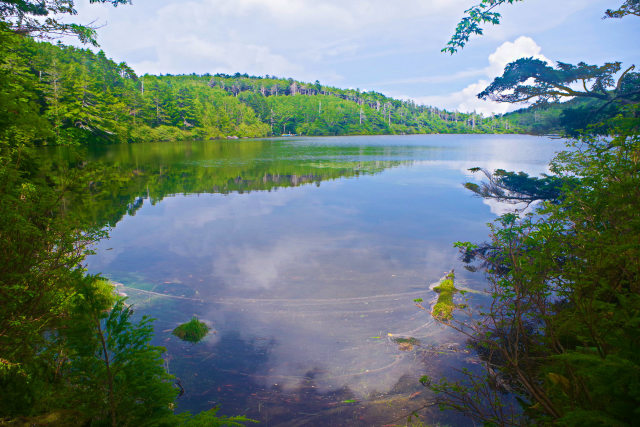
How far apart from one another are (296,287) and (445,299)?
433 centimetres

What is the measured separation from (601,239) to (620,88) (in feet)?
36.3

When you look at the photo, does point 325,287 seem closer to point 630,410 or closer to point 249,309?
point 249,309

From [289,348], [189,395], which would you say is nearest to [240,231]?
[289,348]

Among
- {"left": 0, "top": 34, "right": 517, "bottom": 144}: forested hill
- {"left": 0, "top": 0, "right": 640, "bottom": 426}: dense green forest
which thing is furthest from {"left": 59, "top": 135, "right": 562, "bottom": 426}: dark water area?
{"left": 0, "top": 34, "right": 517, "bottom": 144}: forested hill

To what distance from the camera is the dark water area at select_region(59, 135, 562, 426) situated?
6.00 meters

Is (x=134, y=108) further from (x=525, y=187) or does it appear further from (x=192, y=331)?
(x=525, y=187)

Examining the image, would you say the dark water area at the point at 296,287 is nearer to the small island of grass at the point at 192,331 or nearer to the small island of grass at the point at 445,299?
the small island of grass at the point at 192,331

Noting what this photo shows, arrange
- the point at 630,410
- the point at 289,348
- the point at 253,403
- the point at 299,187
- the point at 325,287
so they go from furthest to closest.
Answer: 1. the point at 299,187
2. the point at 325,287
3. the point at 289,348
4. the point at 253,403
5. the point at 630,410

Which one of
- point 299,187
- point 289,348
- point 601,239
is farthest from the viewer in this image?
point 299,187

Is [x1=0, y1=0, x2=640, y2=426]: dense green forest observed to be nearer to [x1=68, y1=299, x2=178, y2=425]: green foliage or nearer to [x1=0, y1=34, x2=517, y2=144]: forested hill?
[x1=68, y1=299, x2=178, y2=425]: green foliage

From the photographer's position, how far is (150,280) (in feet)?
35.0

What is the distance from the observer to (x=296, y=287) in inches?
408

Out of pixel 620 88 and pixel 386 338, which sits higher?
pixel 620 88

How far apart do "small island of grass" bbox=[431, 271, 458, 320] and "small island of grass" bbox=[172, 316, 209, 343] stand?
17.6 feet
